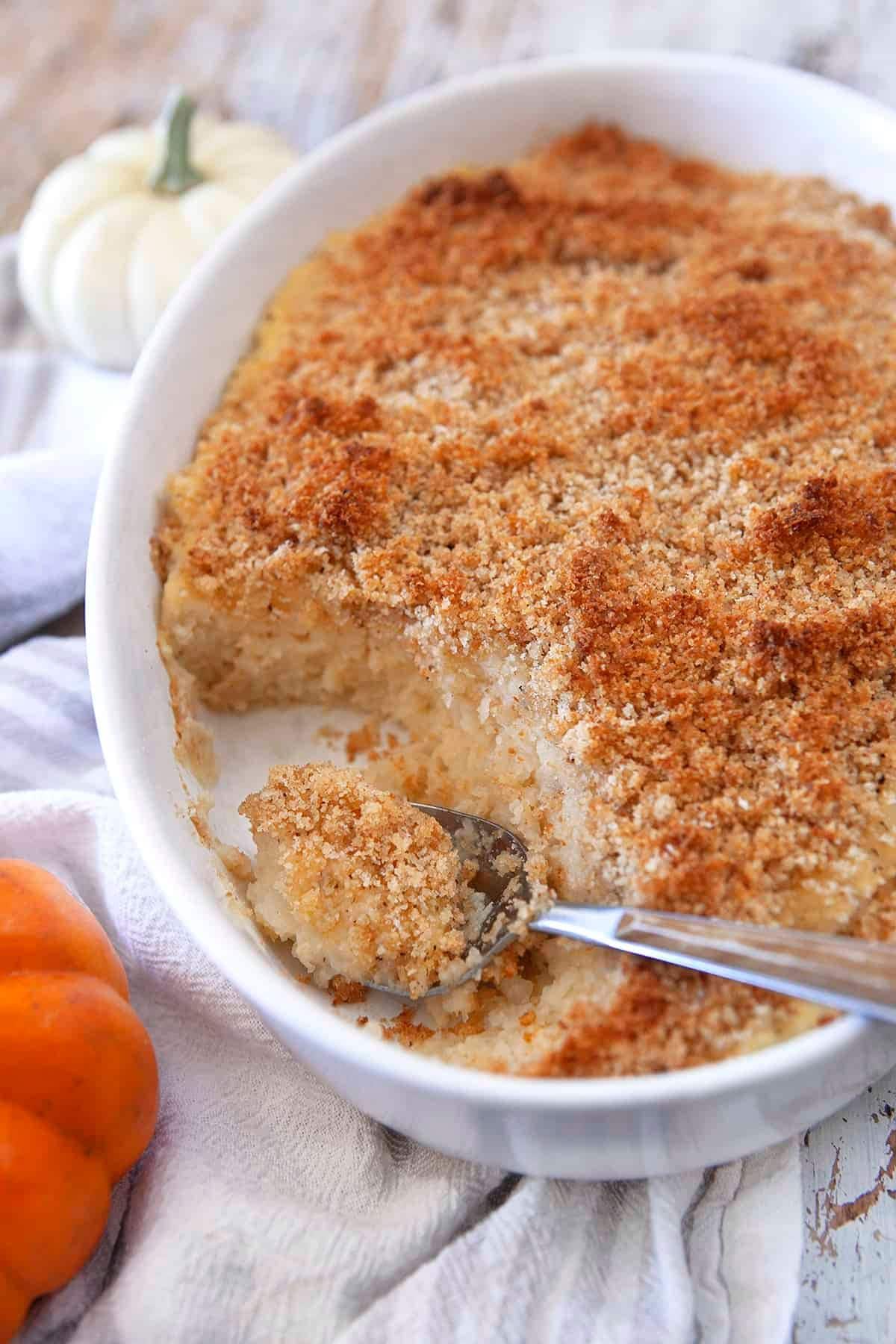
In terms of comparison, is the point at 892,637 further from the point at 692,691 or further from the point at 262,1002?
the point at 262,1002

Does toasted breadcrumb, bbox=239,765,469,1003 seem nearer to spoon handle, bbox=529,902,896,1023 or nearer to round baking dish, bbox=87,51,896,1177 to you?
round baking dish, bbox=87,51,896,1177

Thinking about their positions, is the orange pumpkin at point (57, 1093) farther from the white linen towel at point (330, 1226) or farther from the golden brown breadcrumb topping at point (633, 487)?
the golden brown breadcrumb topping at point (633, 487)

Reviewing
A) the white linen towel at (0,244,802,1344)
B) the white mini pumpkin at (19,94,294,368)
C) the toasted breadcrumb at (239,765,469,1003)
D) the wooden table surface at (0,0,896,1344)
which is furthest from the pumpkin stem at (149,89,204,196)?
the toasted breadcrumb at (239,765,469,1003)

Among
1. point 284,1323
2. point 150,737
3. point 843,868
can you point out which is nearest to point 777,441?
point 843,868

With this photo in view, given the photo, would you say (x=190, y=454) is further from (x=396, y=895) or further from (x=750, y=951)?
(x=750, y=951)

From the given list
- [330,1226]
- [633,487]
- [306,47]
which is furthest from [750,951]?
[306,47]
